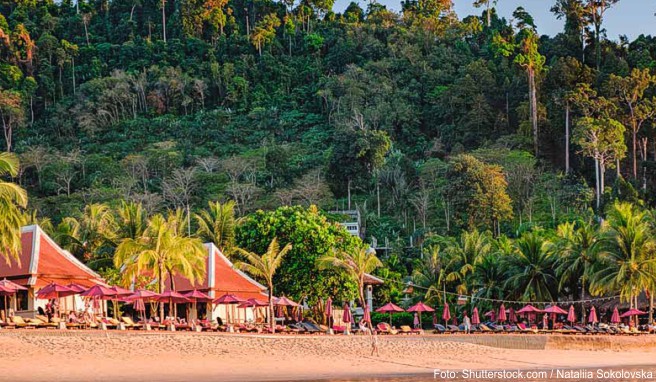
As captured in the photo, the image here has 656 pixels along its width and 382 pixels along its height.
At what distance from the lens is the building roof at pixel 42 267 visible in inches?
1421

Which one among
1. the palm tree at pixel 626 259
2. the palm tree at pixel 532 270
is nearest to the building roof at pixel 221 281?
the palm tree at pixel 532 270

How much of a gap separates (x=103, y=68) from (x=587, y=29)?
51.4m

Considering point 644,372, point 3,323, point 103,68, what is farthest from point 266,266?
point 103,68

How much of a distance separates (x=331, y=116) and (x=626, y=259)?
53081mm

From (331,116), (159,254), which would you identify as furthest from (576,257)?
(331,116)

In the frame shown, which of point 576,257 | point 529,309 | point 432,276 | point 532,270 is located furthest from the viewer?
point 432,276

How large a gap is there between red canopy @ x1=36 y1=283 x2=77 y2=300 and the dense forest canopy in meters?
7.60

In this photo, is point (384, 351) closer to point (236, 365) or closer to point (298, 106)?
point (236, 365)

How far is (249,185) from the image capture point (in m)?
73.9

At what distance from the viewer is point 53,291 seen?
32.9m

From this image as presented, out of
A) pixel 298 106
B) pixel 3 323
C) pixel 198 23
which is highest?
pixel 198 23

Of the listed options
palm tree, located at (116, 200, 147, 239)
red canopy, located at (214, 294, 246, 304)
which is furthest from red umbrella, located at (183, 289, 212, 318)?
palm tree, located at (116, 200, 147, 239)

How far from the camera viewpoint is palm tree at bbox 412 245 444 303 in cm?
4862

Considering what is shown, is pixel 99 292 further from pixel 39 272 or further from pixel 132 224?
pixel 132 224
